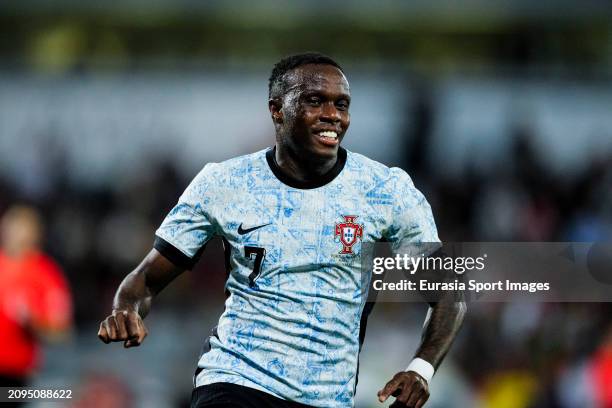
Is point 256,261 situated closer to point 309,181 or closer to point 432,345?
point 309,181

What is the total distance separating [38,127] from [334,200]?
11332mm

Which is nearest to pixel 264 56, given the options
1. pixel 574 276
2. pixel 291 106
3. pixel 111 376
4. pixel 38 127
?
pixel 38 127

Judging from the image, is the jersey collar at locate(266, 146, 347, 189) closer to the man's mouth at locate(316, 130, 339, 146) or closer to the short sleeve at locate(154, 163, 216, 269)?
the man's mouth at locate(316, 130, 339, 146)

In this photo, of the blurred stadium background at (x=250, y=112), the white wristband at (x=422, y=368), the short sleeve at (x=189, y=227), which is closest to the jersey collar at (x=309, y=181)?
the short sleeve at (x=189, y=227)

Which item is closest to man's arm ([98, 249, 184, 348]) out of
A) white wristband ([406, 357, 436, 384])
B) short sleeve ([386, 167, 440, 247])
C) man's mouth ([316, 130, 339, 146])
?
man's mouth ([316, 130, 339, 146])

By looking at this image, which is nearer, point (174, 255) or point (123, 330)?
point (123, 330)

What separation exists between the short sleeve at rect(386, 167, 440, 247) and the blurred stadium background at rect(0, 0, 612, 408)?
5589mm

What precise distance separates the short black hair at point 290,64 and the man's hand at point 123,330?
1.15 metres

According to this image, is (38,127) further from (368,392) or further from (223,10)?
(368,392)

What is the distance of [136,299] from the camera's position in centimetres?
413

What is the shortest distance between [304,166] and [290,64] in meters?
0.43

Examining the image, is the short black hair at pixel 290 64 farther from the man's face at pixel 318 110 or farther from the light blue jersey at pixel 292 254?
the light blue jersey at pixel 292 254

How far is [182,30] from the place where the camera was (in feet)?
52.7

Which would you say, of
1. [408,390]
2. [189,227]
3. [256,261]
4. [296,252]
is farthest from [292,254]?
[408,390]
